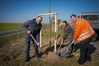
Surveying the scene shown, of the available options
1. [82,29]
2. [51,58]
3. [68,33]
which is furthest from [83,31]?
[51,58]

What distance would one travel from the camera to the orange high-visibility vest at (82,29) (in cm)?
427

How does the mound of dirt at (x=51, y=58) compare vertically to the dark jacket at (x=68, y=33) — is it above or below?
below

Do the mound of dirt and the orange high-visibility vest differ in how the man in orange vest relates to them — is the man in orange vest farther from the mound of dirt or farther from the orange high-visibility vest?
the mound of dirt

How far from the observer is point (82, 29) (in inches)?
172

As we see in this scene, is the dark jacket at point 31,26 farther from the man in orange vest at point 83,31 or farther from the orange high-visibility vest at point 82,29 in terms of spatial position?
the orange high-visibility vest at point 82,29

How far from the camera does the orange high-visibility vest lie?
427 cm

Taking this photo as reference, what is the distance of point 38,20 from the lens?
193 inches

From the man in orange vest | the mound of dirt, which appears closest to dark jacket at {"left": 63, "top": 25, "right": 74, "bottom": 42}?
the mound of dirt

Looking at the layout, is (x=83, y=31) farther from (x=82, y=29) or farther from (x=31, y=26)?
(x=31, y=26)

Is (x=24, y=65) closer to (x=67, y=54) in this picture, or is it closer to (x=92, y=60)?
(x=67, y=54)

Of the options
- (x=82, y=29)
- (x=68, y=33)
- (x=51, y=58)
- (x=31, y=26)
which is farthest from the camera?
(x=68, y=33)

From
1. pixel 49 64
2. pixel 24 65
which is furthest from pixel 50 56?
pixel 24 65

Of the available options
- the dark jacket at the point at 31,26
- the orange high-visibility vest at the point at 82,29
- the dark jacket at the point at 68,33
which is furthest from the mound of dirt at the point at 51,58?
the orange high-visibility vest at the point at 82,29

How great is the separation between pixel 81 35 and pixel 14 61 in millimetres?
2975
